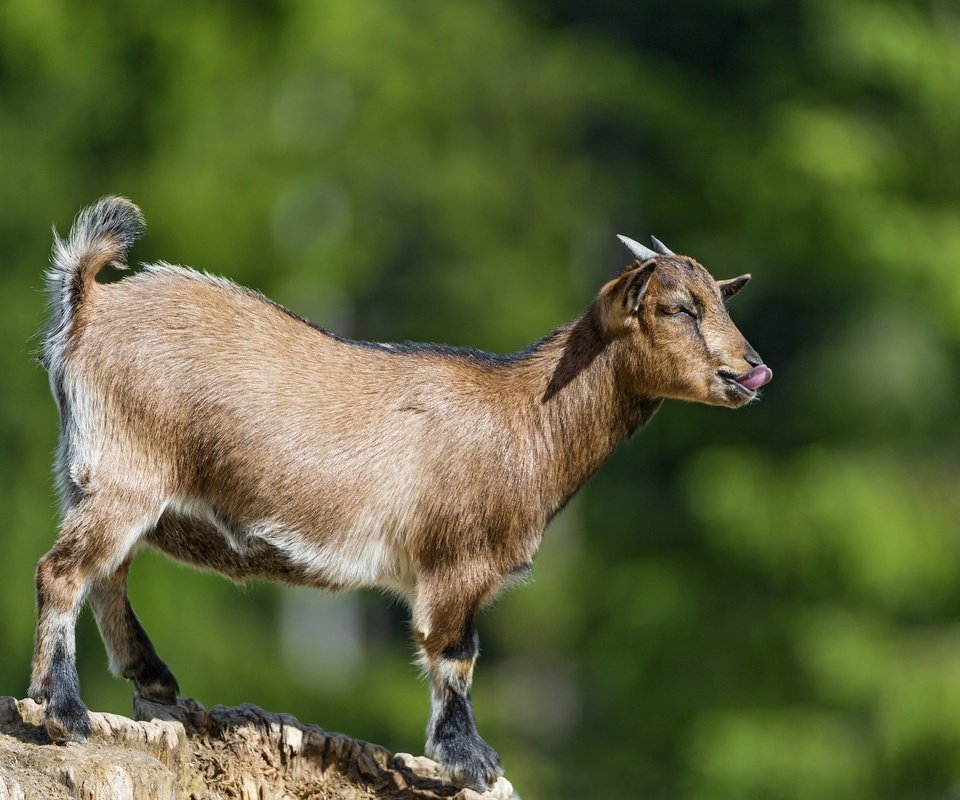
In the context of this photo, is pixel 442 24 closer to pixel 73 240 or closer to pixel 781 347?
pixel 781 347

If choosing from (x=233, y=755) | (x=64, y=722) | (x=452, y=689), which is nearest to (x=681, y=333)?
(x=452, y=689)

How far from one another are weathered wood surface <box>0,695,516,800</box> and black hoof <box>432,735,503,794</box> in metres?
0.06

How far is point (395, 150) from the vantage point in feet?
92.1

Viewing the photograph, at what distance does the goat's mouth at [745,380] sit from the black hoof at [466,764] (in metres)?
2.02

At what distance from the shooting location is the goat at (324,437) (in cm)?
786

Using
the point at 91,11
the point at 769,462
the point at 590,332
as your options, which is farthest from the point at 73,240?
the point at 769,462

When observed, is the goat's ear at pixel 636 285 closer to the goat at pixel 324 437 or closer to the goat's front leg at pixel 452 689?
the goat at pixel 324 437

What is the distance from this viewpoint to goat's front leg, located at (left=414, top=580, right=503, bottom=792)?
27.6 feet

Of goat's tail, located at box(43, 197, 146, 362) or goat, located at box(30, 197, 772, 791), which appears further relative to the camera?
goat's tail, located at box(43, 197, 146, 362)

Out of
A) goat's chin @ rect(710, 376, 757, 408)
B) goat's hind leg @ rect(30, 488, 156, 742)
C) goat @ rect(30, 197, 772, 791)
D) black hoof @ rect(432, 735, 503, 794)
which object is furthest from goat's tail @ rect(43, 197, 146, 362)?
goat's chin @ rect(710, 376, 757, 408)

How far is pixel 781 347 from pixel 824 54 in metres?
6.24

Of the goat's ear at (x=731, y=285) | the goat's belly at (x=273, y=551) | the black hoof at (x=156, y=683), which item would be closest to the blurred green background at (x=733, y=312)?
the black hoof at (x=156, y=683)

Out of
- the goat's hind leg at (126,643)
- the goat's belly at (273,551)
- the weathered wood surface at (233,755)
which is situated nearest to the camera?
the weathered wood surface at (233,755)

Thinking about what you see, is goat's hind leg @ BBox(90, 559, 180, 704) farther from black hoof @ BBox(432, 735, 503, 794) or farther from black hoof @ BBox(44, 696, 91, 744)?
black hoof @ BBox(432, 735, 503, 794)
